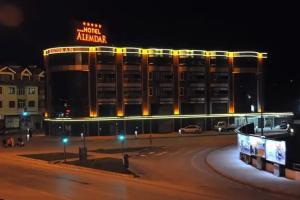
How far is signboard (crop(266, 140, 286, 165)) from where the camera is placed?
116ft

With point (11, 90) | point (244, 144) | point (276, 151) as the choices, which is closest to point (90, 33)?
point (11, 90)

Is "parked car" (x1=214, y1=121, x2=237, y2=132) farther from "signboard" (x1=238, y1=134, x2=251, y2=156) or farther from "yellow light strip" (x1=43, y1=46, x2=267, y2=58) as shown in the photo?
"signboard" (x1=238, y1=134, x2=251, y2=156)

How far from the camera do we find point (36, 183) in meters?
34.2

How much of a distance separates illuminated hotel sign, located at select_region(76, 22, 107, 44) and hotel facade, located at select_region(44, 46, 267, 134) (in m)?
2.09

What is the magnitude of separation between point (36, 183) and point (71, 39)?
66.5 m

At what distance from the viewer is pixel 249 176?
119 ft

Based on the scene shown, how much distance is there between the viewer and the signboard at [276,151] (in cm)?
3550

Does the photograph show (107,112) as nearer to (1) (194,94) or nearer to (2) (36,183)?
(1) (194,94)

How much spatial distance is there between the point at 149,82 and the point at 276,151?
68990mm

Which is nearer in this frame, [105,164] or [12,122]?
[105,164]

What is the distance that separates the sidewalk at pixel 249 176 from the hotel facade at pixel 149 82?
48259 millimetres

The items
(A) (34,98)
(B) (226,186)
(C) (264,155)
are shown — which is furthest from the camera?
(A) (34,98)

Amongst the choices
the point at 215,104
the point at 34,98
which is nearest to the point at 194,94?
the point at 215,104

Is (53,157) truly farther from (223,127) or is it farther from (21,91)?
(21,91)
